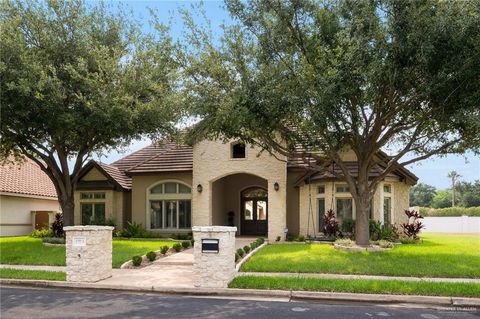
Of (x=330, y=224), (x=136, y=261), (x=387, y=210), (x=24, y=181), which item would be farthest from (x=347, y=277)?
(x=24, y=181)

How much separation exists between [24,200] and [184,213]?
36.1ft

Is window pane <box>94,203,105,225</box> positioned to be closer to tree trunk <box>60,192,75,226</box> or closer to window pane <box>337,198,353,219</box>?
tree trunk <box>60,192,75,226</box>

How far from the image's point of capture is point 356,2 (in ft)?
49.2

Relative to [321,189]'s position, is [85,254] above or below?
below

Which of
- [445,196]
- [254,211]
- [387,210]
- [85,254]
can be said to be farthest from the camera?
[445,196]

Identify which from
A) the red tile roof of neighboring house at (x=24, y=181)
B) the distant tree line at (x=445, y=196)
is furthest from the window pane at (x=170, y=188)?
the distant tree line at (x=445, y=196)

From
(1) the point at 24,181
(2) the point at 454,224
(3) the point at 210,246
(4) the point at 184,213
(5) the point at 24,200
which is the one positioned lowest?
(2) the point at 454,224

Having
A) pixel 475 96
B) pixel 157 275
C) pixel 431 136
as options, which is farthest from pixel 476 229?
pixel 157 275

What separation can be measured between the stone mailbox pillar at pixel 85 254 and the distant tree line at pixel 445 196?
242 ft

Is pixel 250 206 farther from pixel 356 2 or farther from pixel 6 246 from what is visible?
pixel 356 2

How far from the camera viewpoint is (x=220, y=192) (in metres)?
25.6

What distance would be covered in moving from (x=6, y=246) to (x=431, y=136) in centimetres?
1757

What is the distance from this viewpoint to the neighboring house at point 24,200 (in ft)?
89.4

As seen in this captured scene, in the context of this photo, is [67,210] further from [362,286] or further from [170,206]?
[362,286]
